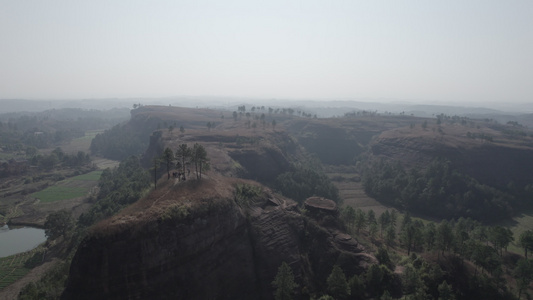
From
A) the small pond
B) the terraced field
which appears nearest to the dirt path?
the terraced field

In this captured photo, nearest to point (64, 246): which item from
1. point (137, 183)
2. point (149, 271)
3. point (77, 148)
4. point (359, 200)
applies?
point (137, 183)

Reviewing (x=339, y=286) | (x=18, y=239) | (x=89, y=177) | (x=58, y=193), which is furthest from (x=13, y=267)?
(x=89, y=177)

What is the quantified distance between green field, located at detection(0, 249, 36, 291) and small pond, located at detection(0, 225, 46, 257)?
11.8 feet

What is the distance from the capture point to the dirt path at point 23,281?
48019 mm

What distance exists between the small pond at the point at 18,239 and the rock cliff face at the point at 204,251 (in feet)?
151

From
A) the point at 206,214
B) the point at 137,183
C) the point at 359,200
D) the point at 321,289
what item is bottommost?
the point at 359,200

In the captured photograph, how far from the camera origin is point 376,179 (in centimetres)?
10638

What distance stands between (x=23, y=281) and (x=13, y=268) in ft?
21.5

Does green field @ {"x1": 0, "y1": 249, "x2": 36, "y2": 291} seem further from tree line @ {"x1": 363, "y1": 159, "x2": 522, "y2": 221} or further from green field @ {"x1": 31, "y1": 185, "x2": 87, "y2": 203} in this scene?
tree line @ {"x1": 363, "y1": 159, "x2": 522, "y2": 221}

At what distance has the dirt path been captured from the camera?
158ft

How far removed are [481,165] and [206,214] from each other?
107705 mm

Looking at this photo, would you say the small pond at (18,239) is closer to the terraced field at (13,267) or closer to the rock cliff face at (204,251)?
the terraced field at (13,267)

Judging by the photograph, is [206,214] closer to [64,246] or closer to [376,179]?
[64,246]

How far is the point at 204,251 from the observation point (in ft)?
129
